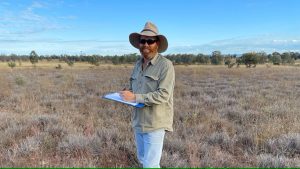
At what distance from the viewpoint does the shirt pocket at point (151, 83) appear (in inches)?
138

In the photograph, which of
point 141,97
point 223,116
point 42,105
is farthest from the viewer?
point 42,105

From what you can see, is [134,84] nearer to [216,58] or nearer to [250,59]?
A: [250,59]

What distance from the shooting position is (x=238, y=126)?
7.77 m

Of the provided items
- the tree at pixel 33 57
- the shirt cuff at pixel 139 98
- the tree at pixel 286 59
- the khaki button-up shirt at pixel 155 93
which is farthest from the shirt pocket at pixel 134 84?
the tree at pixel 286 59

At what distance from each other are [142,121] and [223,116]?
5887 millimetres

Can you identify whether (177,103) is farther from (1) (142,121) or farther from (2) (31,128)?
(1) (142,121)

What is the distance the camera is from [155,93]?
11.3 feet

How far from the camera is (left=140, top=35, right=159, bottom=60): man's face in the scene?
3570 millimetres

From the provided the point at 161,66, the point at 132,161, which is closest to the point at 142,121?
the point at 161,66

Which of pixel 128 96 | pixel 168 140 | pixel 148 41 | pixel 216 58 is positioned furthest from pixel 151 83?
pixel 216 58

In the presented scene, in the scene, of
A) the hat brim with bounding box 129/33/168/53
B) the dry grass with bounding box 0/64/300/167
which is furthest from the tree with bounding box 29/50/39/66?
the hat brim with bounding box 129/33/168/53

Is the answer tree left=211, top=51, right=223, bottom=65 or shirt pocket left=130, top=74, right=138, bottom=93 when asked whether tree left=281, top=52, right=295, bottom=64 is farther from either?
shirt pocket left=130, top=74, right=138, bottom=93

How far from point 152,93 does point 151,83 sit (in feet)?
0.46

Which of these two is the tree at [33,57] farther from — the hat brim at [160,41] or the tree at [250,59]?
the hat brim at [160,41]
